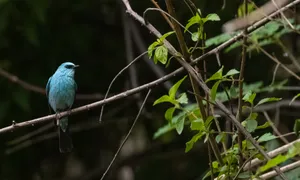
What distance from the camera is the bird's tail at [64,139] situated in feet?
14.6

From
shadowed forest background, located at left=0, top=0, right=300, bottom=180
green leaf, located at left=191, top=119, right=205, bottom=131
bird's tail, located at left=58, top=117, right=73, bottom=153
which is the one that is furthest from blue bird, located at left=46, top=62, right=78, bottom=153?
green leaf, located at left=191, top=119, right=205, bottom=131

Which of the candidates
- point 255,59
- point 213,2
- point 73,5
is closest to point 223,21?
point 213,2

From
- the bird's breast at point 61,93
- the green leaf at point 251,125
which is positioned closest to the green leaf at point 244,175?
the green leaf at point 251,125

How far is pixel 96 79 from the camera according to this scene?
6.04 meters

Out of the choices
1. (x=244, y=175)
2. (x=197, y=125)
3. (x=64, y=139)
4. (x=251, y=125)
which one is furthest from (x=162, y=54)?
(x=64, y=139)

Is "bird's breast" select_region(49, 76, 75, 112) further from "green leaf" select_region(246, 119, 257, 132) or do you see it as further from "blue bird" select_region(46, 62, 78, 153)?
"green leaf" select_region(246, 119, 257, 132)

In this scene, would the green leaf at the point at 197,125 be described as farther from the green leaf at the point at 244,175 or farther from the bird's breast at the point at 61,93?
the bird's breast at the point at 61,93

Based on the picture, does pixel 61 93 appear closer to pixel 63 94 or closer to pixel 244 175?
pixel 63 94

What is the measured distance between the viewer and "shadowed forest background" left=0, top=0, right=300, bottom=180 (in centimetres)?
510

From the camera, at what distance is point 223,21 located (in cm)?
491

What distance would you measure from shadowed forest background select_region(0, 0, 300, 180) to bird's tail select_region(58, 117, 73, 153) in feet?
1.10

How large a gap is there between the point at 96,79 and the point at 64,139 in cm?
151

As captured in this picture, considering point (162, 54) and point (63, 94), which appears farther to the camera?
point (63, 94)

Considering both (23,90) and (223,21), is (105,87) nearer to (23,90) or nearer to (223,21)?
(23,90)
